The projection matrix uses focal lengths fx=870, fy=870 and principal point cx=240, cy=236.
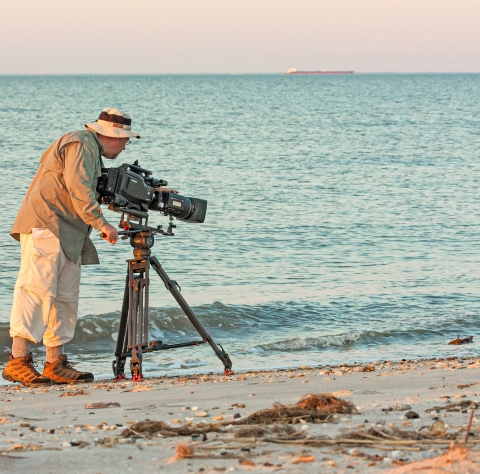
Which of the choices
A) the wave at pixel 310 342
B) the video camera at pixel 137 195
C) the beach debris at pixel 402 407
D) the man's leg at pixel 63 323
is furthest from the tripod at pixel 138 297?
the wave at pixel 310 342

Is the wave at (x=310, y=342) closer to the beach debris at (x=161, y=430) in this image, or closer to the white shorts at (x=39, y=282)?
the white shorts at (x=39, y=282)

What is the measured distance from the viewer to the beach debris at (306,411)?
11.4 feet

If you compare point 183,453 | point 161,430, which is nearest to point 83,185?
point 161,430

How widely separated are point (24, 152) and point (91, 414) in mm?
21158

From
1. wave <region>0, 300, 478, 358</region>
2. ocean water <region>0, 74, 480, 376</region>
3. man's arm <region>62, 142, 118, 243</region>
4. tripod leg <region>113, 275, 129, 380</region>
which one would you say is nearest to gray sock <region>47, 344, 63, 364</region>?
tripod leg <region>113, 275, 129, 380</region>

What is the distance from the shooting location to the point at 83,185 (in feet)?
15.3

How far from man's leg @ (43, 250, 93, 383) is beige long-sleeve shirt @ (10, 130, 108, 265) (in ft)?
0.42

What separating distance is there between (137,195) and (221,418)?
5.27ft

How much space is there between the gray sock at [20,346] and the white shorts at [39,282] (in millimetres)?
47

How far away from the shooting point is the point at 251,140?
29922 mm

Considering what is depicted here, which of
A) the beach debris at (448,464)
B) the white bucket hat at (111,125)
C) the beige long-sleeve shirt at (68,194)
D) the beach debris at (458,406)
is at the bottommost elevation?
the beach debris at (458,406)

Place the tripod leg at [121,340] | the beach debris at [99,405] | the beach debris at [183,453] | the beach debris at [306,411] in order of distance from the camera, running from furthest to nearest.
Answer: the tripod leg at [121,340] < the beach debris at [99,405] < the beach debris at [306,411] < the beach debris at [183,453]

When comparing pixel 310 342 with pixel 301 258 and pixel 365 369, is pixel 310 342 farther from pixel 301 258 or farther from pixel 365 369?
pixel 301 258

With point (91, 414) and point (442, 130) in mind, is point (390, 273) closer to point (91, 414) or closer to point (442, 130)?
point (91, 414)
